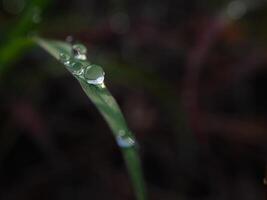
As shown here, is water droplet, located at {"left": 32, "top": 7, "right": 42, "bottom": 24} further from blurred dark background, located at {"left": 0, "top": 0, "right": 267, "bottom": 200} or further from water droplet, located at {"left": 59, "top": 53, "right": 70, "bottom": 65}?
water droplet, located at {"left": 59, "top": 53, "right": 70, "bottom": 65}

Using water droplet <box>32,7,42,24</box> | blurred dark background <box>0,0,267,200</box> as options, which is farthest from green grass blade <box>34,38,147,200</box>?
blurred dark background <box>0,0,267,200</box>

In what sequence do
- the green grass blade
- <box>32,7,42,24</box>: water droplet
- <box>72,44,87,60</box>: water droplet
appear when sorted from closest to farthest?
the green grass blade, <box>72,44,87,60</box>: water droplet, <box>32,7,42,24</box>: water droplet

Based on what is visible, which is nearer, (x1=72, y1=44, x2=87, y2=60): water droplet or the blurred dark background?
(x1=72, y1=44, x2=87, y2=60): water droplet

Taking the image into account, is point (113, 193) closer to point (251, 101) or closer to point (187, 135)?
point (187, 135)

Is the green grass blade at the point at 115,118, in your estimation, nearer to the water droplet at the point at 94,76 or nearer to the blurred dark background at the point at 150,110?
the water droplet at the point at 94,76

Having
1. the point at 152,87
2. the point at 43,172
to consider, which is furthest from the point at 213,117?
the point at 43,172

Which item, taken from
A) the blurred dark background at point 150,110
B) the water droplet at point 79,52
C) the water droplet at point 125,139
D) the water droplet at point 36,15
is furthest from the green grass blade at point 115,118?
the blurred dark background at point 150,110

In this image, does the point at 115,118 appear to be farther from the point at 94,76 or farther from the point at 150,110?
the point at 150,110

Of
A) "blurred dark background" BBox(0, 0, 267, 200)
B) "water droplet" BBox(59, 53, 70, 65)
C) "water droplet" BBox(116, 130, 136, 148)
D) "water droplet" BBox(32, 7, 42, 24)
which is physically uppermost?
"water droplet" BBox(59, 53, 70, 65)

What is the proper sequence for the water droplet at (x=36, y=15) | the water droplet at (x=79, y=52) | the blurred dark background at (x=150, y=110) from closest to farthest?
the water droplet at (x=79, y=52) → the water droplet at (x=36, y=15) → the blurred dark background at (x=150, y=110)
